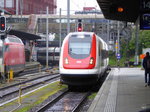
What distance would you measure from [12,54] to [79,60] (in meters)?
15.0

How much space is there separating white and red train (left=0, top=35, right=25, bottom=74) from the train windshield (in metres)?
10.6

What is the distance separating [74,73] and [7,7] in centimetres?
5917

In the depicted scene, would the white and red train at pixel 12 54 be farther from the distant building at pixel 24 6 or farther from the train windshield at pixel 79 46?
the distant building at pixel 24 6

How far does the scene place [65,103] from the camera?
599 inches

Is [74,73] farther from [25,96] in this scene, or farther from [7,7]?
[7,7]

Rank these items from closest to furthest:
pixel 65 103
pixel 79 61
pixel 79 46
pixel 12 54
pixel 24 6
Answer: pixel 65 103 < pixel 79 61 < pixel 79 46 < pixel 12 54 < pixel 24 6

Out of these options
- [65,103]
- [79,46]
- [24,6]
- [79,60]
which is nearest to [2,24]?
[79,46]

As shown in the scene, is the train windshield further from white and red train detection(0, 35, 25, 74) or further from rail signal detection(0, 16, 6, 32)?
white and red train detection(0, 35, 25, 74)

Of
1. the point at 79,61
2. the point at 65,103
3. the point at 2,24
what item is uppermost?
the point at 2,24

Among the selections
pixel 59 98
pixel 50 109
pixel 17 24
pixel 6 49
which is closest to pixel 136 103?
pixel 50 109

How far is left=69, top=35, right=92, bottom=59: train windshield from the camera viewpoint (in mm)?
18609

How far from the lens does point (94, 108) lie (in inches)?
431

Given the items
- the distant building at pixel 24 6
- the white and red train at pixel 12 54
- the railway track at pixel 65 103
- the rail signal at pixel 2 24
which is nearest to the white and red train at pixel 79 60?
the railway track at pixel 65 103

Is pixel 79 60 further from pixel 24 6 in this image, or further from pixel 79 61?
pixel 24 6
